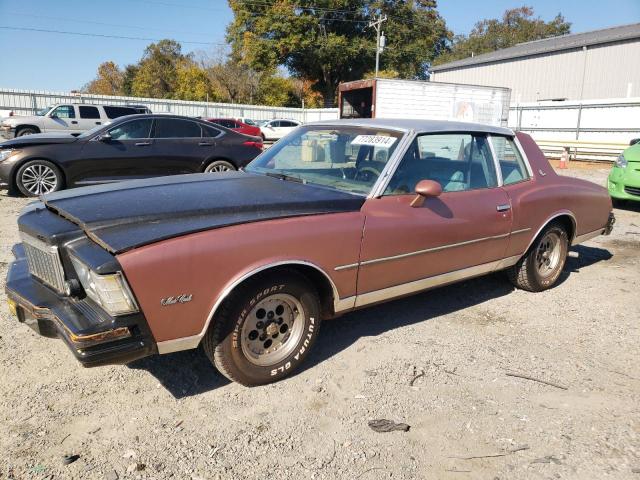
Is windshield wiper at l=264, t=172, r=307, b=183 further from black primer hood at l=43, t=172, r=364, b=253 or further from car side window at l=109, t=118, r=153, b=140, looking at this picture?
car side window at l=109, t=118, r=153, b=140

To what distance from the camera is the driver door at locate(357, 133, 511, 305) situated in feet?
11.2

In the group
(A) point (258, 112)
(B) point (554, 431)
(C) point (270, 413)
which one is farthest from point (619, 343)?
(A) point (258, 112)

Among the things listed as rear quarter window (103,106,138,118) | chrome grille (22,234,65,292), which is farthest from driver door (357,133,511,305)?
rear quarter window (103,106,138,118)

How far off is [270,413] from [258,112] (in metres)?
37.9

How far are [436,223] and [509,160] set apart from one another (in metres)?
1.35

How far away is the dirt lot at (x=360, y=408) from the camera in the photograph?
2492 mm

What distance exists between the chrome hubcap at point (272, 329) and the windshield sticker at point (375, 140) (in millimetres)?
1397

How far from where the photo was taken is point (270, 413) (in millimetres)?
2893

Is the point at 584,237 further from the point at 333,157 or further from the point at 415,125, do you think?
the point at 333,157

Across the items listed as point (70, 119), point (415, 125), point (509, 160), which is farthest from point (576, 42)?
point (415, 125)

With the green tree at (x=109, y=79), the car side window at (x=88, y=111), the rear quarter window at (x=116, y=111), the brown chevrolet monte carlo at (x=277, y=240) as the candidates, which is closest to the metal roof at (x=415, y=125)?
the brown chevrolet monte carlo at (x=277, y=240)

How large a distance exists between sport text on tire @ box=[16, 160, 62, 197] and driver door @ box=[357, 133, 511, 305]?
7.09 meters

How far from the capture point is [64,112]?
1914cm

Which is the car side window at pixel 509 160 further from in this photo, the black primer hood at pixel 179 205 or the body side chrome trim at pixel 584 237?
the black primer hood at pixel 179 205
